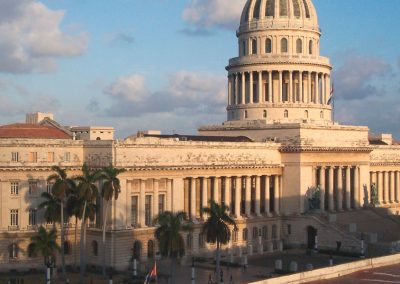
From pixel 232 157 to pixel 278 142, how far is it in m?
11.4

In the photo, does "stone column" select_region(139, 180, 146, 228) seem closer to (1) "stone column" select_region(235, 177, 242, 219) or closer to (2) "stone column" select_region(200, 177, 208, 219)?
(2) "stone column" select_region(200, 177, 208, 219)

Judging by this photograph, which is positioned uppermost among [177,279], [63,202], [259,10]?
[259,10]

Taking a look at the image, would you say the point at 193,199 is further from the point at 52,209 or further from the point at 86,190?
the point at 52,209

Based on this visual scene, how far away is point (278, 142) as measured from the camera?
10738 cm

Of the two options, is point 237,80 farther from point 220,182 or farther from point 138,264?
point 138,264

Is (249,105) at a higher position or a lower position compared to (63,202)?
higher

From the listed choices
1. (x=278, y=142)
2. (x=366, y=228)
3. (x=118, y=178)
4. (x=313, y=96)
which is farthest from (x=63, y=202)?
(x=313, y=96)

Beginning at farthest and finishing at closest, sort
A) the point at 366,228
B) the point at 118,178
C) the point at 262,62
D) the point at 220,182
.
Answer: the point at 262,62
the point at 366,228
the point at 220,182
the point at 118,178

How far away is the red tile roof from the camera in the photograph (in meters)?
86.7

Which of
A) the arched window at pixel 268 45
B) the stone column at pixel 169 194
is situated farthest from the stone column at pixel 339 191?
the stone column at pixel 169 194

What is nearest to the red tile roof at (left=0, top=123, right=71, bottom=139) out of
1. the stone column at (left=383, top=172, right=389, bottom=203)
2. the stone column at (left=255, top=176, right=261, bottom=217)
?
the stone column at (left=255, top=176, right=261, bottom=217)

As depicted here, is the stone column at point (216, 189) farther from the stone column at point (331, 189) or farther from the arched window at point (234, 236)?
the stone column at point (331, 189)

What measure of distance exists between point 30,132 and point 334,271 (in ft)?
126

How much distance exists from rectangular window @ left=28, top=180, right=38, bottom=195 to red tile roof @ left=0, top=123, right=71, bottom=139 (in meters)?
6.87
